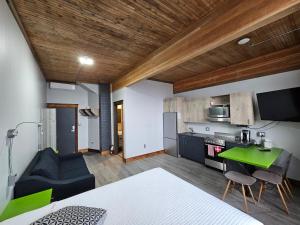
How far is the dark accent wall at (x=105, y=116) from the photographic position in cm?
527

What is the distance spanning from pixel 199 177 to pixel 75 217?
2935 millimetres

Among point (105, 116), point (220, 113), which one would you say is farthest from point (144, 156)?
point (220, 113)

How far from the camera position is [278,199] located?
2.39m

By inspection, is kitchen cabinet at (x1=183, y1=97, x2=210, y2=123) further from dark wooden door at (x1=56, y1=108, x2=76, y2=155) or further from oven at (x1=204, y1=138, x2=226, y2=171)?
dark wooden door at (x1=56, y1=108, x2=76, y2=155)

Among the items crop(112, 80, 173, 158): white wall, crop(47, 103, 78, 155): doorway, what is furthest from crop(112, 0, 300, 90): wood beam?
crop(47, 103, 78, 155): doorway

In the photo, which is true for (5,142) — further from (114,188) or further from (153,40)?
(153,40)

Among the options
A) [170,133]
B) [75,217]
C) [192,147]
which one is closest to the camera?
[75,217]

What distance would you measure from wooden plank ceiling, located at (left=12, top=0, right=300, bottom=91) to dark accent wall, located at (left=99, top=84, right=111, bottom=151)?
204 cm

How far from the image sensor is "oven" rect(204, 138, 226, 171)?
3.52 meters

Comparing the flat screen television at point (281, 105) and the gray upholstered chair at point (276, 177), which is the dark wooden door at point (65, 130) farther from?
the flat screen television at point (281, 105)

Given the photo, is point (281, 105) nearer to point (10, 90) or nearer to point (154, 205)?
point (154, 205)

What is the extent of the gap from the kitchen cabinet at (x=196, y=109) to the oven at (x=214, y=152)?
78cm

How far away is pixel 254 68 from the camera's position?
318cm

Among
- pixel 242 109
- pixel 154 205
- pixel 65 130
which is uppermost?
pixel 242 109
